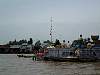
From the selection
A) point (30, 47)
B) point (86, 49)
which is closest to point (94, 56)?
point (86, 49)

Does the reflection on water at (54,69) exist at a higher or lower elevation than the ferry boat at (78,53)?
lower

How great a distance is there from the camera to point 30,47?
169m

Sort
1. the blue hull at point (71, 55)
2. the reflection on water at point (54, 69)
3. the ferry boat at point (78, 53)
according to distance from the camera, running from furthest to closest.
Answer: the ferry boat at point (78, 53) < the blue hull at point (71, 55) < the reflection on water at point (54, 69)

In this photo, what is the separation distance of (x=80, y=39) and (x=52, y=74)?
34083 mm

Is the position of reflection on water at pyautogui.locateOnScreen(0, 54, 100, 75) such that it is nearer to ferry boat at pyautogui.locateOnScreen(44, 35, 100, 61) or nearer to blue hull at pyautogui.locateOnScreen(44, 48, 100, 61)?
blue hull at pyautogui.locateOnScreen(44, 48, 100, 61)

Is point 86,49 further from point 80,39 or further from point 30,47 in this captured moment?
point 30,47

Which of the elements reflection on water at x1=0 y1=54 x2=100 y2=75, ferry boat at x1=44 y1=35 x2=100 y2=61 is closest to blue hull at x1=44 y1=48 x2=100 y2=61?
ferry boat at x1=44 y1=35 x2=100 y2=61

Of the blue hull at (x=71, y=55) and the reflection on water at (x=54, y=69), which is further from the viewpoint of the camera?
the blue hull at (x=71, y=55)

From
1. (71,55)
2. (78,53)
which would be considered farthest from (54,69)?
(71,55)

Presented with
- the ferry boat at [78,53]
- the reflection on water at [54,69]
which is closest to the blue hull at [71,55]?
the ferry boat at [78,53]

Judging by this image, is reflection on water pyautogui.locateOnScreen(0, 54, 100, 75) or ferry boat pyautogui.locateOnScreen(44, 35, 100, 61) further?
ferry boat pyautogui.locateOnScreen(44, 35, 100, 61)

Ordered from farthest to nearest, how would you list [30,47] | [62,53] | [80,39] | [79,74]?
[30,47] < [80,39] < [62,53] < [79,74]

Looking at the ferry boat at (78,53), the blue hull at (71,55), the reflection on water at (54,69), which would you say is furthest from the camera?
the ferry boat at (78,53)

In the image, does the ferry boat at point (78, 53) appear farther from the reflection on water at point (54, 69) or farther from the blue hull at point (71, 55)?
the reflection on water at point (54, 69)
